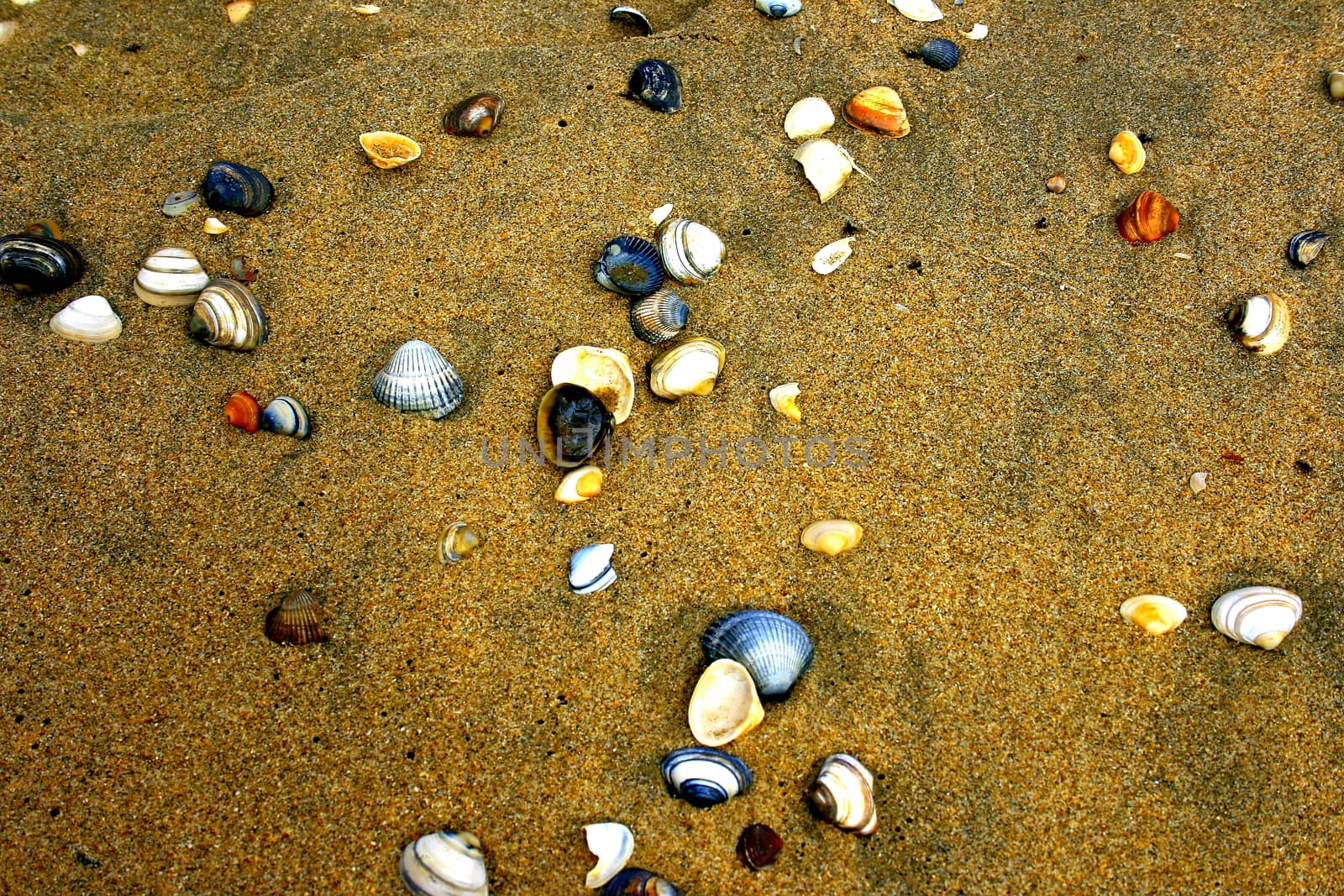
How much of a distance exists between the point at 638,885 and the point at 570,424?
1.35 m

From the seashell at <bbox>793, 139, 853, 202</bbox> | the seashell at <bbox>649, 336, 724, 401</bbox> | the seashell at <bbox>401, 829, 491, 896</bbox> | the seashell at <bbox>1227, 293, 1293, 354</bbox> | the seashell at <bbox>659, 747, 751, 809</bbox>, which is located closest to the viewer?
the seashell at <bbox>401, 829, 491, 896</bbox>

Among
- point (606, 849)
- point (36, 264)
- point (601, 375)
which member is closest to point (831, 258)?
point (601, 375)

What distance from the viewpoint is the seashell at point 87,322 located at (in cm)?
271

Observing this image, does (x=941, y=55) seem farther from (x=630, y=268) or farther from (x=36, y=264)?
(x=36, y=264)

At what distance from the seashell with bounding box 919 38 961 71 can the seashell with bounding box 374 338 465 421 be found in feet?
7.87

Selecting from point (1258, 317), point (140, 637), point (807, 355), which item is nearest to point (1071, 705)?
point (807, 355)

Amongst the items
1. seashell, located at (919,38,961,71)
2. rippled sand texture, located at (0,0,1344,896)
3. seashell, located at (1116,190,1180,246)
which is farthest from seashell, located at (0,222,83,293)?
seashell, located at (1116,190,1180,246)

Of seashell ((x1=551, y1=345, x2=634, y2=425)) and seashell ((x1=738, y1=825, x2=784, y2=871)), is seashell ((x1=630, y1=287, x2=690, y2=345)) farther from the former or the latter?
seashell ((x1=738, y1=825, x2=784, y2=871))

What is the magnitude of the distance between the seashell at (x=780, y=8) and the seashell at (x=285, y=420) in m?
2.55

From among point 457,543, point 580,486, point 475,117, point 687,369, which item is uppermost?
point 475,117

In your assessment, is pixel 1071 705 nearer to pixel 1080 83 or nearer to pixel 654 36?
pixel 1080 83

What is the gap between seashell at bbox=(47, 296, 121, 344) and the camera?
271 centimetres

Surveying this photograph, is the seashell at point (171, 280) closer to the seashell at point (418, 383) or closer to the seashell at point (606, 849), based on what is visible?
the seashell at point (418, 383)

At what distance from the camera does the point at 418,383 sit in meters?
2.60
